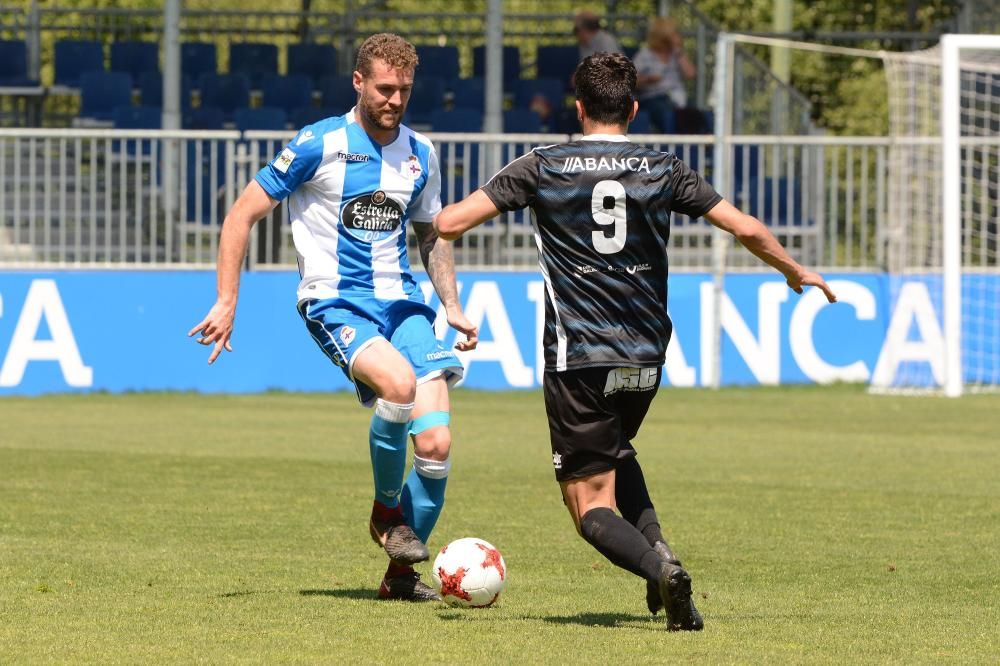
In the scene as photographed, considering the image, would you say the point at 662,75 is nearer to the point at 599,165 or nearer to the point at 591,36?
the point at 591,36

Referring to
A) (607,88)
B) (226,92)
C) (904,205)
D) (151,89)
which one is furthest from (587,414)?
(151,89)

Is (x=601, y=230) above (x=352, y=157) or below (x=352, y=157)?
below

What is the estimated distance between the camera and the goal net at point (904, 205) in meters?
17.1

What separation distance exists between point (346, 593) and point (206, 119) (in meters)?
14.8

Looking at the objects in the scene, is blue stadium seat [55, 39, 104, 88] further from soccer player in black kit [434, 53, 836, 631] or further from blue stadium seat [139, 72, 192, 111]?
soccer player in black kit [434, 53, 836, 631]

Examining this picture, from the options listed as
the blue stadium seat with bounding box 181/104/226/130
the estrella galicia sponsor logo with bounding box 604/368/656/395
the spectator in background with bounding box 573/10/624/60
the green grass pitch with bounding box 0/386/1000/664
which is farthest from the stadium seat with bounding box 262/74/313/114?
the estrella galicia sponsor logo with bounding box 604/368/656/395

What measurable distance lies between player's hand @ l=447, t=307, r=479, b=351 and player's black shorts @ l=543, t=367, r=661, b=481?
2.59ft

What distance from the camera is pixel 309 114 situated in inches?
821

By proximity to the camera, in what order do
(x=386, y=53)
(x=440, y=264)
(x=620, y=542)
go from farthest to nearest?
(x=440, y=264) → (x=386, y=53) → (x=620, y=542)

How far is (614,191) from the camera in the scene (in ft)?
19.8

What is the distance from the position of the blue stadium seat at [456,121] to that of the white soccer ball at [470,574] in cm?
1452

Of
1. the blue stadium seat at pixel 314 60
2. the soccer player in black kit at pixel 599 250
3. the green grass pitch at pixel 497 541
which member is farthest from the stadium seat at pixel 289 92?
the soccer player in black kit at pixel 599 250

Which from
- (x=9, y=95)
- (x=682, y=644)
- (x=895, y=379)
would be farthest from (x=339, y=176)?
(x=9, y=95)

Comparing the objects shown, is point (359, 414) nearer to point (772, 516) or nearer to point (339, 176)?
point (772, 516)
